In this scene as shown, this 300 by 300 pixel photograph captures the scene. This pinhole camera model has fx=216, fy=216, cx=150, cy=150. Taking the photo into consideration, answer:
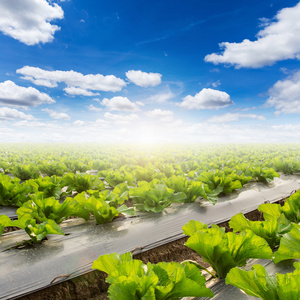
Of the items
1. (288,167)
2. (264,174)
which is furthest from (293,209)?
(288,167)

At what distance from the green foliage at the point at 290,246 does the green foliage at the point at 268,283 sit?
1.86ft

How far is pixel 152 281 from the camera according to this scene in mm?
1234

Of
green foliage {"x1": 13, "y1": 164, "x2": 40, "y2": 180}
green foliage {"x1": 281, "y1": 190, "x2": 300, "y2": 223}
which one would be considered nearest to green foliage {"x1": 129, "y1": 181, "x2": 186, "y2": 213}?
green foliage {"x1": 281, "y1": 190, "x2": 300, "y2": 223}

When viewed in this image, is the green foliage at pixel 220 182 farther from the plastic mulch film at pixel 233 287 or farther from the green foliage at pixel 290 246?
the green foliage at pixel 290 246

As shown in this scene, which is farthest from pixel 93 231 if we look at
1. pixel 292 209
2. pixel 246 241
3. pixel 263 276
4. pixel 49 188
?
pixel 292 209

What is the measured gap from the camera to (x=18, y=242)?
234cm

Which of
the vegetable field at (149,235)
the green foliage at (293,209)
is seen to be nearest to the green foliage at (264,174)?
the vegetable field at (149,235)

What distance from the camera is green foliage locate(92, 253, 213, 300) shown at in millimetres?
1197

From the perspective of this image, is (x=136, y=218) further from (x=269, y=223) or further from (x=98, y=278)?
(x=269, y=223)

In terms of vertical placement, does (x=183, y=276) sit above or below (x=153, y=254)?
above

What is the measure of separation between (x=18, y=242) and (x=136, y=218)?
1432 mm

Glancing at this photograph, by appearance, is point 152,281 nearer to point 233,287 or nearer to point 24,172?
point 233,287

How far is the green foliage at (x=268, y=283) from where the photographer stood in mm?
1096

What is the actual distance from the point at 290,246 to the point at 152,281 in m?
1.27
